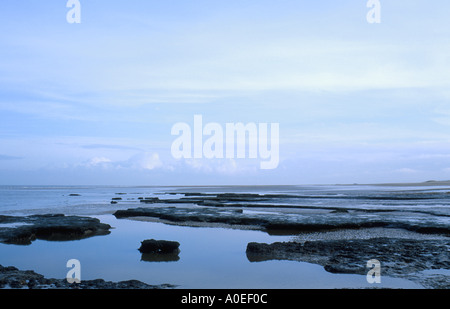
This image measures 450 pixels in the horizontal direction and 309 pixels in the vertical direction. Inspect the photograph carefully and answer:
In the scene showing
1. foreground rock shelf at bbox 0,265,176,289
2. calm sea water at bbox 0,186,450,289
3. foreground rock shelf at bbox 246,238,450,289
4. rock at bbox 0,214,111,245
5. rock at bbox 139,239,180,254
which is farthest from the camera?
rock at bbox 0,214,111,245

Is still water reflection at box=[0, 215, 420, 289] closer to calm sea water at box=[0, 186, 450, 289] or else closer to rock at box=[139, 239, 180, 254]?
calm sea water at box=[0, 186, 450, 289]

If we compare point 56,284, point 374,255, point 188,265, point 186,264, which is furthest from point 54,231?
point 374,255

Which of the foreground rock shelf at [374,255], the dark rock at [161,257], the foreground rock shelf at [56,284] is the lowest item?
the dark rock at [161,257]

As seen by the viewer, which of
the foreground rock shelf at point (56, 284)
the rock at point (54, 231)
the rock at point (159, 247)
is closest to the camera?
the foreground rock shelf at point (56, 284)

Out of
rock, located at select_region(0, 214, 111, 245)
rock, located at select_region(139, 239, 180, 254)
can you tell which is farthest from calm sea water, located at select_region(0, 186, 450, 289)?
rock, located at select_region(0, 214, 111, 245)

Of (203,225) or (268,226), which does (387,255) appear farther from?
(203,225)

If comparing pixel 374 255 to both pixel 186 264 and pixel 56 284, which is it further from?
pixel 56 284

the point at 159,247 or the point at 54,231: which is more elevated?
the point at 159,247

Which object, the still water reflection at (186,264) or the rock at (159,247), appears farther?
the rock at (159,247)

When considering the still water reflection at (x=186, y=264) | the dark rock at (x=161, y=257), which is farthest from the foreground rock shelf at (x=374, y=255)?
the dark rock at (x=161, y=257)

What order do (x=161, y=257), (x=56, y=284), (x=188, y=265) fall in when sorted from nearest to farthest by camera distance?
(x=56, y=284)
(x=188, y=265)
(x=161, y=257)

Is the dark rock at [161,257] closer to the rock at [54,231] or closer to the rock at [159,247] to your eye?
the rock at [159,247]

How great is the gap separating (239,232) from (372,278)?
1121 cm
